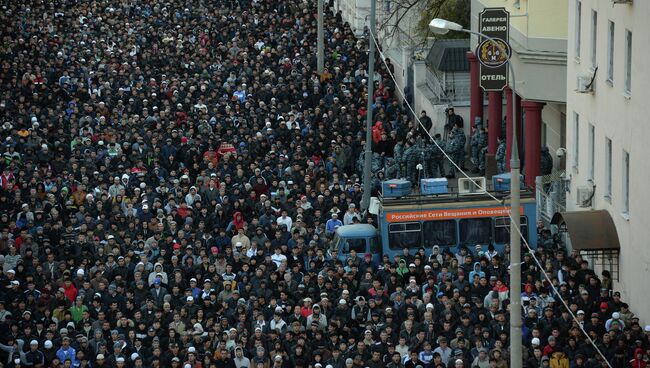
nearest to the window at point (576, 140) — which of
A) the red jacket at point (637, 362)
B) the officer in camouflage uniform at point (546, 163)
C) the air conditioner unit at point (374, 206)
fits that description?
the officer in camouflage uniform at point (546, 163)

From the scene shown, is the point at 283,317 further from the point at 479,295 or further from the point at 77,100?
the point at 77,100

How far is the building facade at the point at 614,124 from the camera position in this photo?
105 ft

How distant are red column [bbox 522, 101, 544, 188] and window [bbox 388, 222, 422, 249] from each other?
6.55 meters

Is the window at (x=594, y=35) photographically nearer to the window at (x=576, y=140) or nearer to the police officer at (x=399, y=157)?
the window at (x=576, y=140)

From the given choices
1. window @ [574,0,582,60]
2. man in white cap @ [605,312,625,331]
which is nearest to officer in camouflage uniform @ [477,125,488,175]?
window @ [574,0,582,60]

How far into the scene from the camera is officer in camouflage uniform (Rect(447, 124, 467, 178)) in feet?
146

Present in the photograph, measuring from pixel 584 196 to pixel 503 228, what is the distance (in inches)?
71.3

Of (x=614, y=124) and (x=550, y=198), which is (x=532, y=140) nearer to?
(x=550, y=198)

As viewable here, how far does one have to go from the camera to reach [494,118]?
4691cm

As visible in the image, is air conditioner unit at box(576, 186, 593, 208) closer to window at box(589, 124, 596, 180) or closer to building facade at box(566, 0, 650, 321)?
building facade at box(566, 0, 650, 321)

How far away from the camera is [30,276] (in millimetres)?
34094

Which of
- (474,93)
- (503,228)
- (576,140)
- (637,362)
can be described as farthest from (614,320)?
(474,93)

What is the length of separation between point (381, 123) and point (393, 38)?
453 inches

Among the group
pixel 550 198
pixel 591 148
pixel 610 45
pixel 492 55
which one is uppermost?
pixel 610 45
